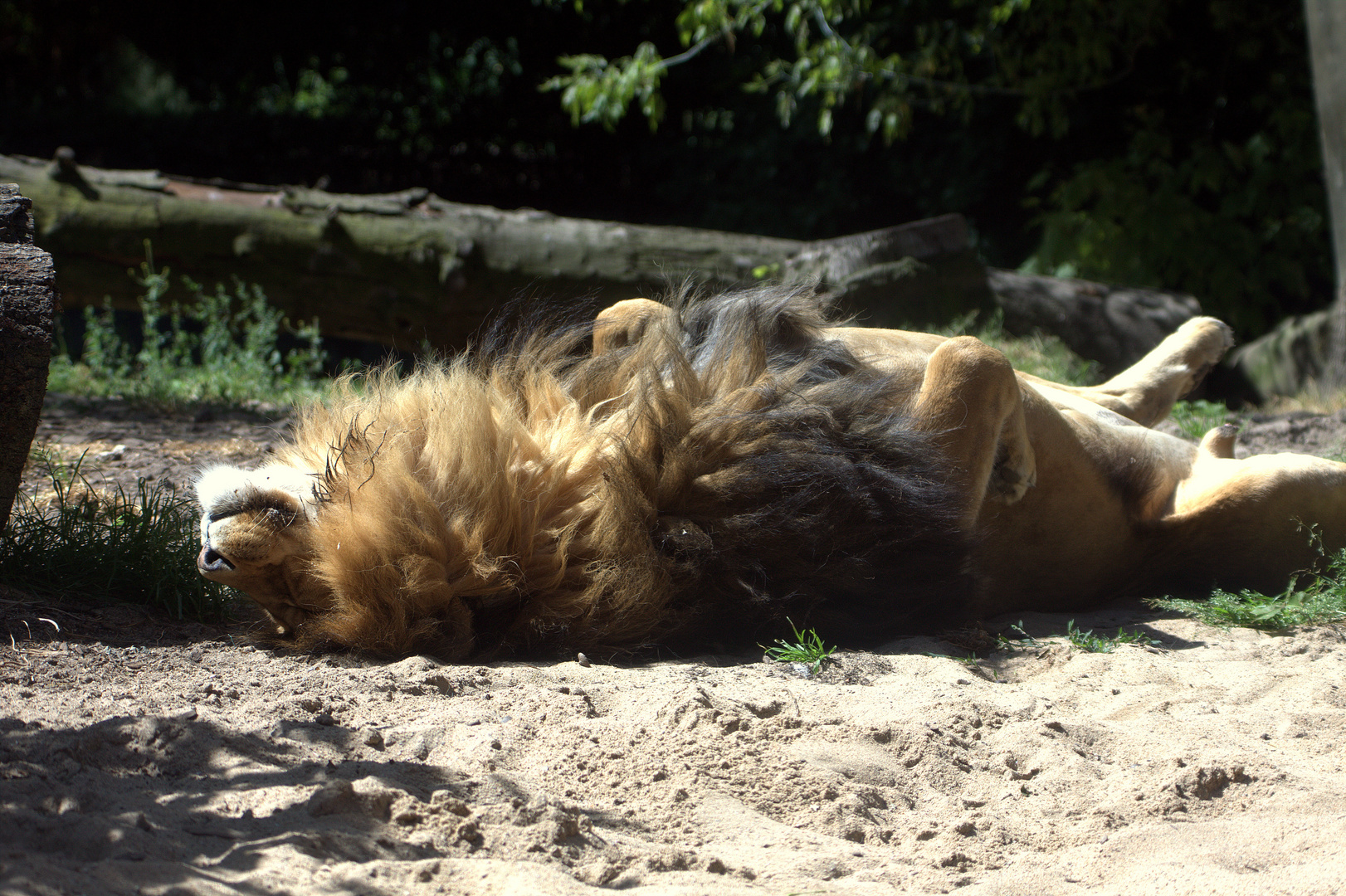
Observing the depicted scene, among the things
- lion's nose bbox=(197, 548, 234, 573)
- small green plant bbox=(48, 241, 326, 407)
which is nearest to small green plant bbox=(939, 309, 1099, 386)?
small green plant bbox=(48, 241, 326, 407)

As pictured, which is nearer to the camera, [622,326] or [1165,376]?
[622,326]

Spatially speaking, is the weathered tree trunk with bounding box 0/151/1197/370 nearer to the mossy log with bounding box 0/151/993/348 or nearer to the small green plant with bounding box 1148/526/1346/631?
the mossy log with bounding box 0/151/993/348

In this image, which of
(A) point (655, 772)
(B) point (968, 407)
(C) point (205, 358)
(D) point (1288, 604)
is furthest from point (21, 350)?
(C) point (205, 358)

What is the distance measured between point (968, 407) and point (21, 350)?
2.37 meters

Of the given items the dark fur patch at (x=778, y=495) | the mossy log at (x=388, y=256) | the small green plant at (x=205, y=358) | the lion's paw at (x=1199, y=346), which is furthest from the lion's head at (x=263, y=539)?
the mossy log at (x=388, y=256)

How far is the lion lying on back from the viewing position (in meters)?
2.64

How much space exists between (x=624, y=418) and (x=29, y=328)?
1.44 meters

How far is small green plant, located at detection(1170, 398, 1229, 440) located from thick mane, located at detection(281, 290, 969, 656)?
2.71 m

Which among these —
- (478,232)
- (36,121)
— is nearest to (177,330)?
(478,232)

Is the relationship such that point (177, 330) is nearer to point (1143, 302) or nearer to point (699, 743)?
point (699, 743)

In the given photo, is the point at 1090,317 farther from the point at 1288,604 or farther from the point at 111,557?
the point at 111,557

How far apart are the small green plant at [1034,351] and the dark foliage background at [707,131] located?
2.83 meters

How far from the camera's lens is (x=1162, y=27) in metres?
8.87

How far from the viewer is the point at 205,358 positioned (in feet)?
20.0
